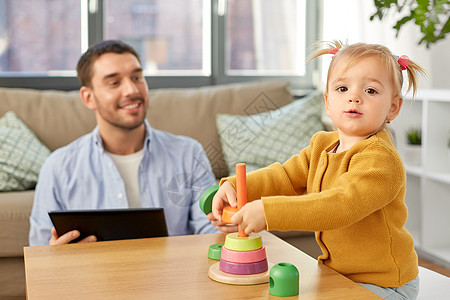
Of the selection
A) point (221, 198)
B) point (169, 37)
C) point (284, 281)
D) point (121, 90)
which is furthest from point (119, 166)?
point (169, 37)

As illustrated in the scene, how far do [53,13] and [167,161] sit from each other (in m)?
2.08

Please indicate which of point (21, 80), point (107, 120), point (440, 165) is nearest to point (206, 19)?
point (21, 80)

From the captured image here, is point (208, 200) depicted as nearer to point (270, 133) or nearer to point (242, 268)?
point (242, 268)

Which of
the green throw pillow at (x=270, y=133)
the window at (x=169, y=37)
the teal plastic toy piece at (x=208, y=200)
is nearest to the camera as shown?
the teal plastic toy piece at (x=208, y=200)

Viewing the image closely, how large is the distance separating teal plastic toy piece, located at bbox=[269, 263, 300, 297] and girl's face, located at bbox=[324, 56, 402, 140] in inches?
11.6

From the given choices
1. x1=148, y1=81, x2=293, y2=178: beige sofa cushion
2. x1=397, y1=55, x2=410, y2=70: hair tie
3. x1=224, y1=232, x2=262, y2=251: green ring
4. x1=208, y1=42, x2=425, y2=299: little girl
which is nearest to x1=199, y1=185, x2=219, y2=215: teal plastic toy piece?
x1=208, y1=42, x2=425, y2=299: little girl

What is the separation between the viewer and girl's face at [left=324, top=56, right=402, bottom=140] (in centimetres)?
100

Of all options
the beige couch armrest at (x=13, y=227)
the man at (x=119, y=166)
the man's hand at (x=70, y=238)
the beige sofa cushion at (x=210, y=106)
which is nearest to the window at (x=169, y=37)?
the beige sofa cushion at (x=210, y=106)

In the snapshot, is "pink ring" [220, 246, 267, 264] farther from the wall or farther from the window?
the window

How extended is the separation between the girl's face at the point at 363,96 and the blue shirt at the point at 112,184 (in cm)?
85

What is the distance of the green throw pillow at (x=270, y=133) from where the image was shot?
267cm

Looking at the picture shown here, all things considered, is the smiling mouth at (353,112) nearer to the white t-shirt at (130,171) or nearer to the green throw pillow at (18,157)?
the white t-shirt at (130,171)

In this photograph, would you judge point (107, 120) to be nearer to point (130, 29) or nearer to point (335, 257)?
point (335, 257)

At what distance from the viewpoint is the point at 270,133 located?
2.71m
